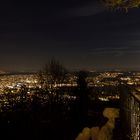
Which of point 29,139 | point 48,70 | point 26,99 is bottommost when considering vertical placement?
point 29,139

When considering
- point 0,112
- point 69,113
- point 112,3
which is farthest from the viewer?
point 69,113

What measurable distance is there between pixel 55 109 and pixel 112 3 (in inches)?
941

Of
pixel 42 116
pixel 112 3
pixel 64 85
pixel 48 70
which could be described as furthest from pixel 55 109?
pixel 112 3

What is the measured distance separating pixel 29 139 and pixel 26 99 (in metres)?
8.59

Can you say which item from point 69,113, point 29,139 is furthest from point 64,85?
point 29,139

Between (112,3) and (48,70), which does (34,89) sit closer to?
(48,70)

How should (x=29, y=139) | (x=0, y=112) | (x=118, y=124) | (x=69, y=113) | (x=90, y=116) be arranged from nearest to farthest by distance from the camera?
(x=118, y=124), (x=29, y=139), (x=90, y=116), (x=0, y=112), (x=69, y=113)

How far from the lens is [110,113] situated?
9.42 metres

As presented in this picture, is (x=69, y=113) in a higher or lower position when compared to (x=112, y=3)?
lower

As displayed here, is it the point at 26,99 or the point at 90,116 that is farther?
the point at 26,99

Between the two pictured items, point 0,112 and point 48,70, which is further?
point 48,70

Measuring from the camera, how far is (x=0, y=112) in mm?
25516

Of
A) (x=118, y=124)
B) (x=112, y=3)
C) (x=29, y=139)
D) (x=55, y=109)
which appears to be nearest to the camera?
(x=112, y=3)

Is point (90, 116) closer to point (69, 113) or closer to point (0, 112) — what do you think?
point (69, 113)
